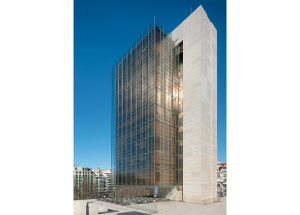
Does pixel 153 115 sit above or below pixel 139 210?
above

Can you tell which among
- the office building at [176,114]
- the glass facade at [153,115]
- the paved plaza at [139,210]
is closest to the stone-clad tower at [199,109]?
the office building at [176,114]

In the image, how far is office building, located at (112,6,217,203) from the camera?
12.8m

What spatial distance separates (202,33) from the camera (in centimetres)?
1339

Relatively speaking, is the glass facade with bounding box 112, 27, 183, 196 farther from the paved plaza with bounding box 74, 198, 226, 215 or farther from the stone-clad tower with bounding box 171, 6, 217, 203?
the paved plaza with bounding box 74, 198, 226, 215

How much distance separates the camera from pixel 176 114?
14.4 m

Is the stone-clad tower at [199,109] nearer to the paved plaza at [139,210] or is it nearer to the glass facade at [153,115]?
the glass facade at [153,115]

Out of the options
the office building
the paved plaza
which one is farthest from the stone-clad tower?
the paved plaza

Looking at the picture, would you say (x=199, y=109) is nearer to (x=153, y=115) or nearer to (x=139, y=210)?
(x=153, y=115)

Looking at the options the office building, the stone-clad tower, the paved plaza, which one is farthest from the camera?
the office building

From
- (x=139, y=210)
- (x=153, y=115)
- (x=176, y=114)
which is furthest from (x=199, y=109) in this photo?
(x=139, y=210)

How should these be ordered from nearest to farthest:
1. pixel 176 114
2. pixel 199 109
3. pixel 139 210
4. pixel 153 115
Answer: pixel 139 210 → pixel 199 109 → pixel 153 115 → pixel 176 114

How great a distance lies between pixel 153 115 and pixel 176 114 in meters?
1.65
